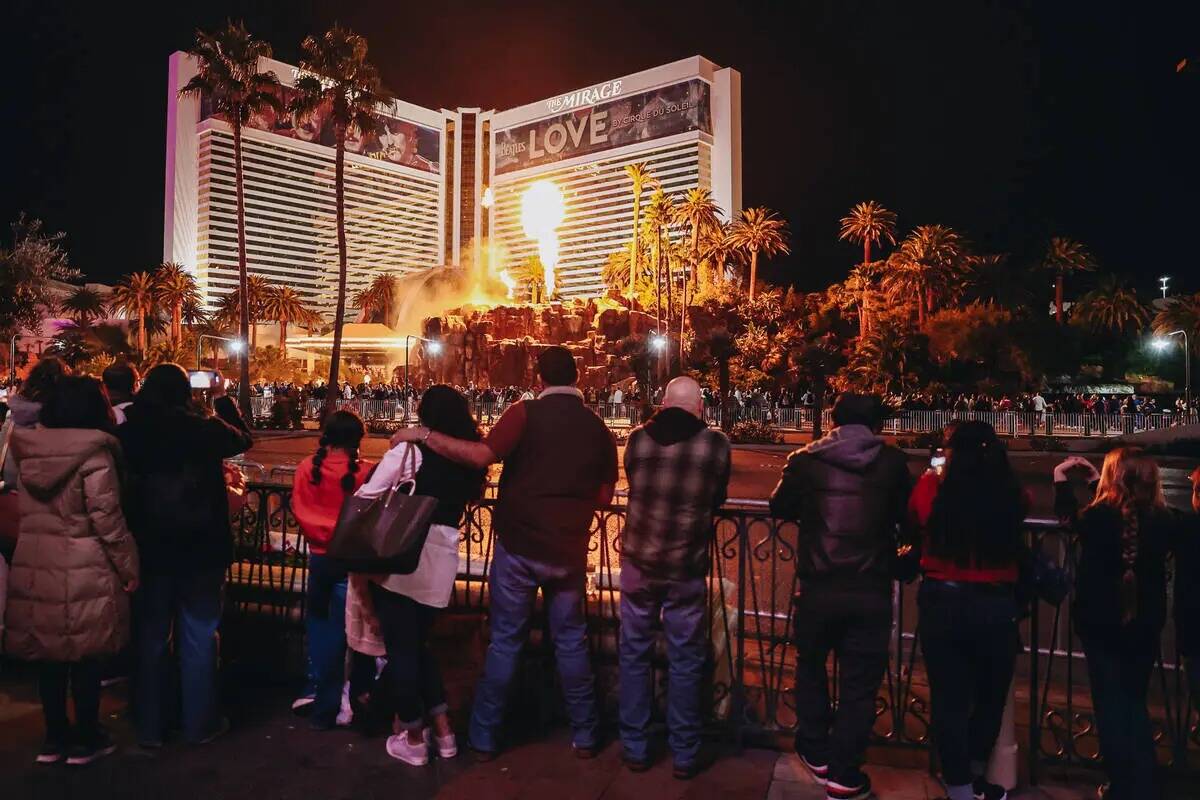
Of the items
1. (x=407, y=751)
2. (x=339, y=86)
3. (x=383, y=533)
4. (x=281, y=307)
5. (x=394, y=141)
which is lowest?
(x=407, y=751)

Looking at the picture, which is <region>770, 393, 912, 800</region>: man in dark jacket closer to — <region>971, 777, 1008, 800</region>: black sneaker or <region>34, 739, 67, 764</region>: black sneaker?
<region>971, 777, 1008, 800</region>: black sneaker

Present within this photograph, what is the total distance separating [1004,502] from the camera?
379cm

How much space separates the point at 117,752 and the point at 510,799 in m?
2.17

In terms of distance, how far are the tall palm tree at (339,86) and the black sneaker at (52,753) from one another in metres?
30.1

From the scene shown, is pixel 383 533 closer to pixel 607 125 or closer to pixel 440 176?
pixel 607 125

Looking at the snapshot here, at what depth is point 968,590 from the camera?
12.5 feet

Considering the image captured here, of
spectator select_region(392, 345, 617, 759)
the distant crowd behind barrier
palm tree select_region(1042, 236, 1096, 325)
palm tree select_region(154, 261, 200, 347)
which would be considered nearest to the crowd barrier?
spectator select_region(392, 345, 617, 759)

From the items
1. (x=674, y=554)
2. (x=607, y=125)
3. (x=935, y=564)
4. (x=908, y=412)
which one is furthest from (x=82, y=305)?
(x=607, y=125)

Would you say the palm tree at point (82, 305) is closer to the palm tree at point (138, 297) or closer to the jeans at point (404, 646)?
the palm tree at point (138, 297)

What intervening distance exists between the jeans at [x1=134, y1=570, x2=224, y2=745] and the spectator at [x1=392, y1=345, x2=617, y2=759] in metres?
1.46

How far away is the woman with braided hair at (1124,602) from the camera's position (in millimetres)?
3666

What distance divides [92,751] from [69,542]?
1.12 metres

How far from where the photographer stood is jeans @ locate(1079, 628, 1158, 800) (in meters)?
3.73

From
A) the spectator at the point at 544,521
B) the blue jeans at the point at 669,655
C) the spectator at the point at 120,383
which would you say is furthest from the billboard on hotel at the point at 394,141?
the blue jeans at the point at 669,655
